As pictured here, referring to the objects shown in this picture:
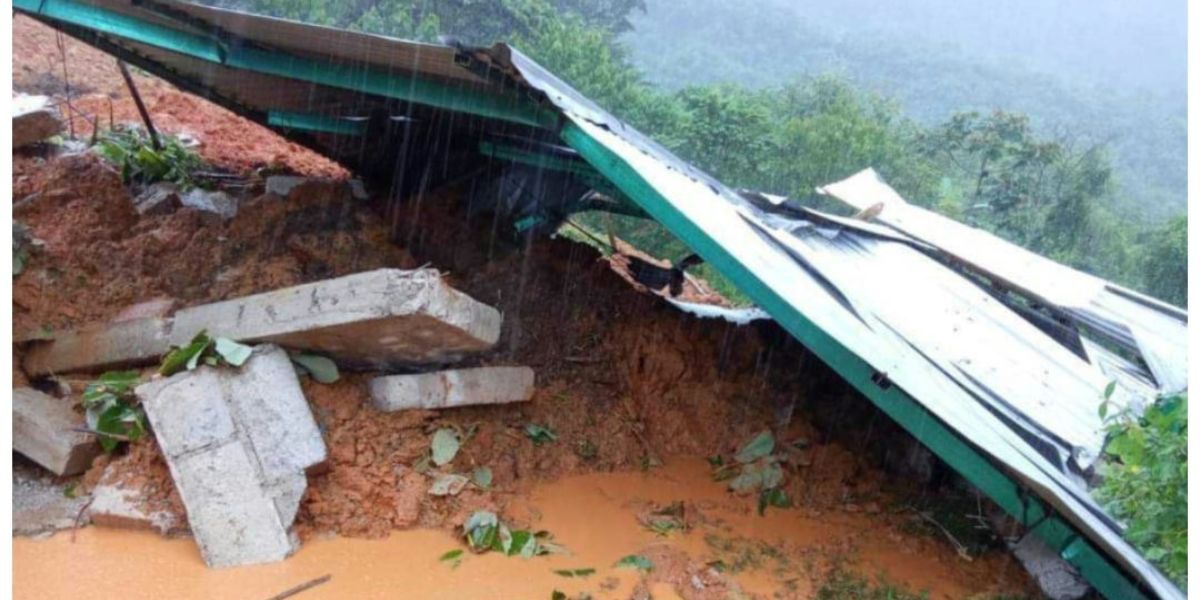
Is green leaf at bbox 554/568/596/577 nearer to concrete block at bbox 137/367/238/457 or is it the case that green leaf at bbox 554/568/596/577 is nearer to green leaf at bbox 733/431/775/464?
green leaf at bbox 733/431/775/464

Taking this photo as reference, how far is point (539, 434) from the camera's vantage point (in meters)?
5.25

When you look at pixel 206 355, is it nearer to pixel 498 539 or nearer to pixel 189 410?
pixel 189 410

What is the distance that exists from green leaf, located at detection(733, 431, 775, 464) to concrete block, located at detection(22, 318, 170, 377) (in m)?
3.29

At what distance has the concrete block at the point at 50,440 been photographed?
446cm

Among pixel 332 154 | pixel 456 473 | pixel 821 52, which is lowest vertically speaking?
pixel 456 473

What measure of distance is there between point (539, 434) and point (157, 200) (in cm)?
355

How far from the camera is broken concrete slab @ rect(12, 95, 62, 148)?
21.1 ft

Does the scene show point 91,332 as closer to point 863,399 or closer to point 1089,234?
point 863,399

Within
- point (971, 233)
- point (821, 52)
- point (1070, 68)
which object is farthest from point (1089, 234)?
point (1070, 68)

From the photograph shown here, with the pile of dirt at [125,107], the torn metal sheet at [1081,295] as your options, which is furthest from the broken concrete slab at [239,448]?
the torn metal sheet at [1081,295]

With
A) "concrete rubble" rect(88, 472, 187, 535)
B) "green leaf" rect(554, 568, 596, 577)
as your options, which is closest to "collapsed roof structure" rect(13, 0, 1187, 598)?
"green leaf" rect(554, 568, 596, 577)

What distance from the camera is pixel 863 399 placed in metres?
6.07

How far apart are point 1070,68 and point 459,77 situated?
204ft

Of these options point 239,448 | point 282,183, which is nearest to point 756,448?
point 239,448
